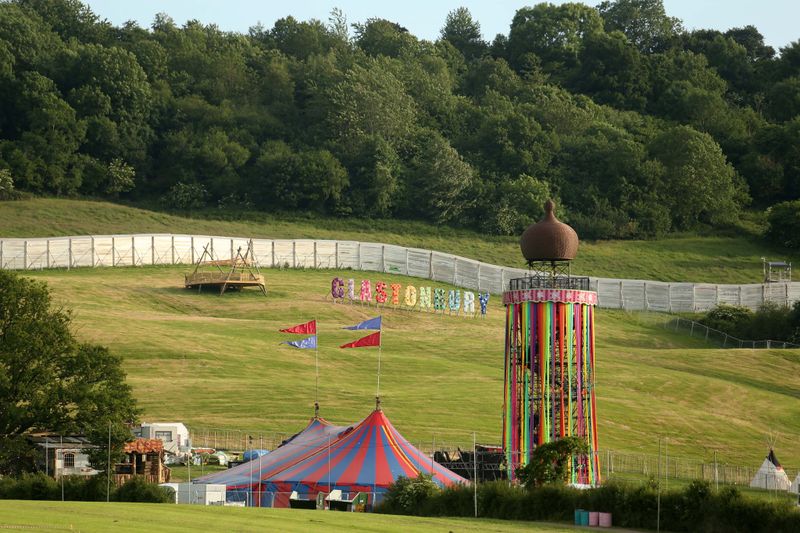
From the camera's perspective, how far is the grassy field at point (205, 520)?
3959 centimetres

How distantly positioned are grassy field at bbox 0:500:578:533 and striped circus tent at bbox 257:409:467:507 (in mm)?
7907

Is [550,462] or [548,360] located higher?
[548,360]

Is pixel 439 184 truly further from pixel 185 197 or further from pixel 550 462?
pixel 550 462

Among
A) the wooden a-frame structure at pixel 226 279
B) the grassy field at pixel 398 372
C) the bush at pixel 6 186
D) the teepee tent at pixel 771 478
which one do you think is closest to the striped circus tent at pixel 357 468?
the grassy field at pixel 398 372

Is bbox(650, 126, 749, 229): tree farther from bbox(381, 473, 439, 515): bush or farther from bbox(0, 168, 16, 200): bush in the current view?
bbox(381, 473, 439, 515): bush

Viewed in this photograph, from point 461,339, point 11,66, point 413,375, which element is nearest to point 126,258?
point 461,339

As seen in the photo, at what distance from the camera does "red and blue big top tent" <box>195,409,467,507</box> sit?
56.1 meters

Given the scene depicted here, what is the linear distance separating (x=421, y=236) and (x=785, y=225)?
1326 inches

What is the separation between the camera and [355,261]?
132 m

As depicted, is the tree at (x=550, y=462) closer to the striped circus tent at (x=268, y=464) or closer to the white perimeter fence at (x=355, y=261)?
the striped circus tent at (x=268, y=464)

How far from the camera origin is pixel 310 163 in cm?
16138

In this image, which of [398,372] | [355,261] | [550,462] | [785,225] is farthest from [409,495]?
[785,225]

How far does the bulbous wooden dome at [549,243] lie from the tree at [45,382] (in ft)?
52.6

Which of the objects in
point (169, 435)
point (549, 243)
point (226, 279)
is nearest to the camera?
point (549, 243)
